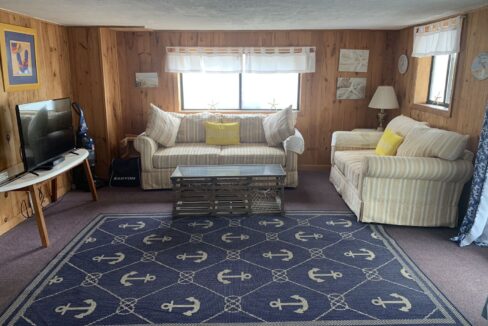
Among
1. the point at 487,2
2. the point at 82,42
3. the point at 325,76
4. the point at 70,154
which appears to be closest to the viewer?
the point at 487,2

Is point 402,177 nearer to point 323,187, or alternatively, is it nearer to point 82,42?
point 323,187

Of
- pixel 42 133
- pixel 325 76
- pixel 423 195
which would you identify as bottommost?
pixel 423 195

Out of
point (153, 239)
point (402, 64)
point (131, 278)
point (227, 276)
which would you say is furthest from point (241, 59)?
point (131, 278)

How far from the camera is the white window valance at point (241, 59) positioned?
5359 mm

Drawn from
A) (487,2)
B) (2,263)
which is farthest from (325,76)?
(2,263)

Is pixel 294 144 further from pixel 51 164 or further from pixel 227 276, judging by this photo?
pixel 51 164

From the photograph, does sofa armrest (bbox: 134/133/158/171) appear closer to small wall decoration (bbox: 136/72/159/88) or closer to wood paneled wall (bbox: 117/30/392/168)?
wood paneled wall (bbox: 117/30/392/168)

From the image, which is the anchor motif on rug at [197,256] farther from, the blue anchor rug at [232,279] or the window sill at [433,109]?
the window sill at [433,109]

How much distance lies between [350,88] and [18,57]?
13.4 ft

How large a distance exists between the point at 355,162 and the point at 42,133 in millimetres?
3123

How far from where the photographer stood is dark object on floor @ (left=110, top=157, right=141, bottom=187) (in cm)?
489

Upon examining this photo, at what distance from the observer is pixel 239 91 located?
5.70m

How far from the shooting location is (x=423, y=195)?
11.8 feet

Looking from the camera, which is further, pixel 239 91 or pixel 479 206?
pixel 239 91
